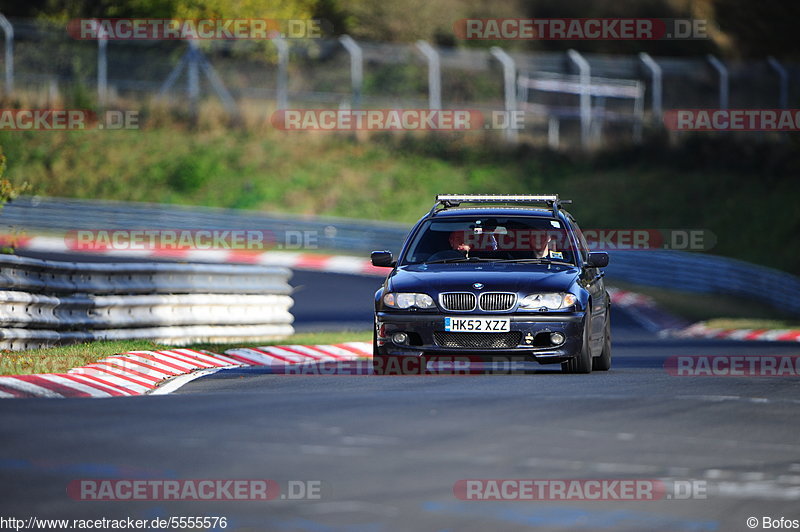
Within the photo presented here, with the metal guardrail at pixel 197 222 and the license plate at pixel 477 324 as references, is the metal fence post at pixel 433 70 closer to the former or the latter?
the metal guardrail at pixel 197 222

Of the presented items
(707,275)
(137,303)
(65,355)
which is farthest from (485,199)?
(707,275)

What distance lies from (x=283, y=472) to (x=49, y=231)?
35.9 metres

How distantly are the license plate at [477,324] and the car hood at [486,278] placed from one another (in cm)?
27

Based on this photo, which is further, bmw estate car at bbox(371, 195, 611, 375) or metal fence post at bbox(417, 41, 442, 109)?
metal fence post at bbox(417, 41, 442, 109)

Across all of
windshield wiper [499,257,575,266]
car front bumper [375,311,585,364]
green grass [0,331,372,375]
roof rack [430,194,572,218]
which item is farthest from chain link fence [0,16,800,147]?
car front bumper [375,311,585,364]

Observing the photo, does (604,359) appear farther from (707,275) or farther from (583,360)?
(707,275)

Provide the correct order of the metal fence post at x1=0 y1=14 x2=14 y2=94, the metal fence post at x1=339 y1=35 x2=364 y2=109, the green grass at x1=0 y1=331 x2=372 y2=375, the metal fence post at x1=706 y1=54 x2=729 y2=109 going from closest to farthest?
the green grass at x1=0 y1=331 x2=372 y2=375
the metal fence post at x1=706 y1=54 x2=729 y2=109
the metal fence post at x1=339 y1=35 x2=364 y2=109
the metal fence post at x1=0 y1=14 x2=14 y2=94

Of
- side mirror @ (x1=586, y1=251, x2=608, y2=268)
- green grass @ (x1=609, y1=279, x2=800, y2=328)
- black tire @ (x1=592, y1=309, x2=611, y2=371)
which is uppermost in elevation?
side mirror @ (x1=586, y1=251, x2=608, y2=268)

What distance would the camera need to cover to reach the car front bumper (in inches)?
521

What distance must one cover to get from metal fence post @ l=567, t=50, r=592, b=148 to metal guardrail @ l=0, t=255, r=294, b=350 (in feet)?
79.3

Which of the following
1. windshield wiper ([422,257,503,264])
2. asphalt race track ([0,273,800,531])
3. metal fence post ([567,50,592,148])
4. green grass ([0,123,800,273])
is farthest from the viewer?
green grass ([0,123,800,273])

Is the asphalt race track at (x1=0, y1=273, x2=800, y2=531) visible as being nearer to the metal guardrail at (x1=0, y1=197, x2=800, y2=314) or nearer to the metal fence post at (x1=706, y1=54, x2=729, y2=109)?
the metal guardrail at (x1=0, y1=197, x2=800, y2=314)

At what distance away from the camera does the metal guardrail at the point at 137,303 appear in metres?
14.2

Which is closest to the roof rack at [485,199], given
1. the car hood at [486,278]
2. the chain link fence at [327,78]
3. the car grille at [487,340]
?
the car hood at [486,278]
